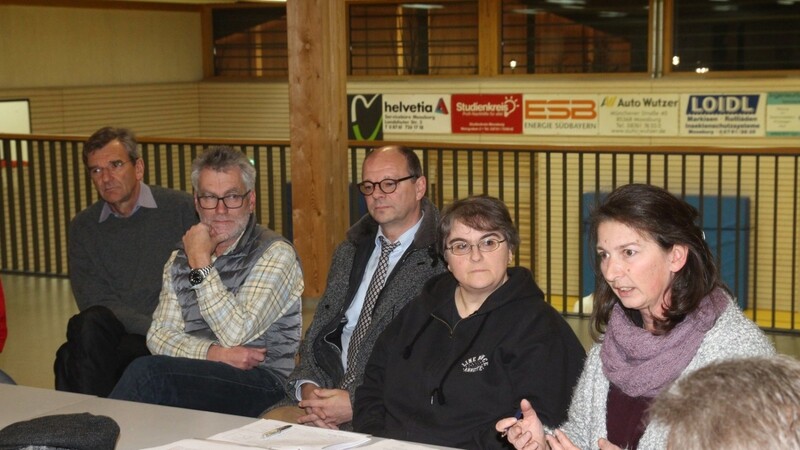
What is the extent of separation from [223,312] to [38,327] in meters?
3.16

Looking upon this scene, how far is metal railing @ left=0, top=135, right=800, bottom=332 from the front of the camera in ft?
21.7

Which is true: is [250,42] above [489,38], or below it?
above

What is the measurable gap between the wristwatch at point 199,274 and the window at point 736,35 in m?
8.01

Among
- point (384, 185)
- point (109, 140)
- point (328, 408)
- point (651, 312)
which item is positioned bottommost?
point (328, 408)

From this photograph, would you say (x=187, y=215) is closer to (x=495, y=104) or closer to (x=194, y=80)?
(x=495, y=104)

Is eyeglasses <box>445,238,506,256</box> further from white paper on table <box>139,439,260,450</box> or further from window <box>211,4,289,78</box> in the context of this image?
window <box>211,4,289,78</box>

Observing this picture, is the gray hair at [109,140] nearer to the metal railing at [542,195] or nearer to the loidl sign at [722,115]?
the metal railing at [542,195]

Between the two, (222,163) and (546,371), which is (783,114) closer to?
(222,163)

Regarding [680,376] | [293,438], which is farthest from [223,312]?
[680,376]

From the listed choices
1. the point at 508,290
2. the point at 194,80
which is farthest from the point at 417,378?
the point at 194,80

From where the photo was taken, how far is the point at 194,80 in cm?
1329

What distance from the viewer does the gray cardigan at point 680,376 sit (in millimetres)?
2373

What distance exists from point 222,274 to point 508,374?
114 centimetres

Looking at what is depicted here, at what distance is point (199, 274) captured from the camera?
3.44 meters
